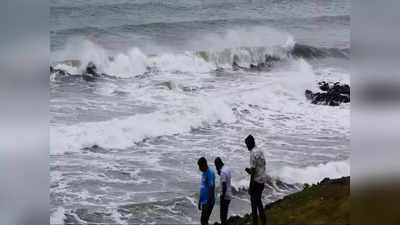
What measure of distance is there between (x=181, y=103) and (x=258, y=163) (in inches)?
108

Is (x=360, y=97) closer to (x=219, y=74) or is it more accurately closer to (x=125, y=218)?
(x=219, y=74)

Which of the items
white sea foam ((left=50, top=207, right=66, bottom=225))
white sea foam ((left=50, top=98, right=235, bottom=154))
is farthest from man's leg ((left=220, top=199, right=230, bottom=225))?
white sea foam ((left=50, top=207, right=66, bottom=225))

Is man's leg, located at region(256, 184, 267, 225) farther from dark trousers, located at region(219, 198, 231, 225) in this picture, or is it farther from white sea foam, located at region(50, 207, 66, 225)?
white sea foam, located at region(50, 207, 66, 225)

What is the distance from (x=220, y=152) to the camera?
30.7 ft

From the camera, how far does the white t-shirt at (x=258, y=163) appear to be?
7.00m

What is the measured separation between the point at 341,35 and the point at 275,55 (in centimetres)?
98

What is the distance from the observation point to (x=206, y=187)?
7.14m

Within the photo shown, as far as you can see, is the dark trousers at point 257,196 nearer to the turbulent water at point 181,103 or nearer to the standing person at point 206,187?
the standing person at point 206,187

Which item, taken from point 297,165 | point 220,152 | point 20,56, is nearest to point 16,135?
point 20,56

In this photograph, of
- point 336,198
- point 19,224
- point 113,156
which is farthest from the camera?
point 113,156

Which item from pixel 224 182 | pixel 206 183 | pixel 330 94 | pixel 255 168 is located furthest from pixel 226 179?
pixel 330 94

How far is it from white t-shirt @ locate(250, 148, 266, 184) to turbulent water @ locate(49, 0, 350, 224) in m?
1.75

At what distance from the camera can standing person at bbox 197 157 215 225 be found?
279 inches

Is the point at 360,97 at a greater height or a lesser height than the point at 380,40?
lesser
